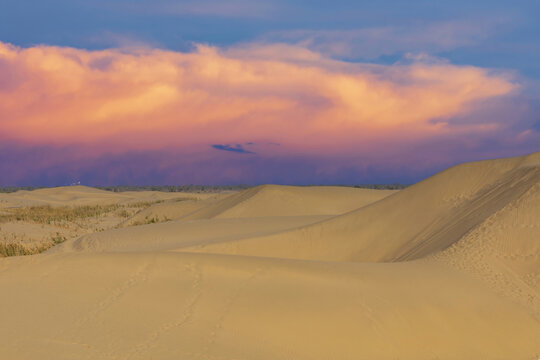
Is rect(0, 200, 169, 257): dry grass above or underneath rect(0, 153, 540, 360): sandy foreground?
underneath

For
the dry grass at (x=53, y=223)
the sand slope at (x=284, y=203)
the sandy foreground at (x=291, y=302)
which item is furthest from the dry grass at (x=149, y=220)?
the sandy foreground at (x=291, y=302)

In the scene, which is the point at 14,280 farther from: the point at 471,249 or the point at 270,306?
the point at 471,249

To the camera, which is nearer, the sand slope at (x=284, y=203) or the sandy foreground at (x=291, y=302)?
the sandy foreground at (x=291, y=302)

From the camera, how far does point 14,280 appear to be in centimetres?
711

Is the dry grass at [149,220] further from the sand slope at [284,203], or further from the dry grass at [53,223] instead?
the sand slope at [284,203]

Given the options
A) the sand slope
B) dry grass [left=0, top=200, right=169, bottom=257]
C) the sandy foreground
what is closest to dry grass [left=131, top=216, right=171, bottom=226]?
dry grass [left=0, top=200, right=169, bottom=257]

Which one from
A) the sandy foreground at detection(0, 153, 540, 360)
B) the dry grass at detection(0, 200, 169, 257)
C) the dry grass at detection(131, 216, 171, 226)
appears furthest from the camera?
the dry grass at detection(131, 216, 171, 226)

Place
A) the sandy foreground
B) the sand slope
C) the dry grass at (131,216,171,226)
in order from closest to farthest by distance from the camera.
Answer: the sandy foreground
the sand slope
the dry grass at (131,216,171,226)

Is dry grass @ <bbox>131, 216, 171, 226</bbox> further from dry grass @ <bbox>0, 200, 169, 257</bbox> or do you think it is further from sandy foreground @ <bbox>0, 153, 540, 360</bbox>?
sandy foreground @ <bbox>0, 153, 540, 360</bbox>

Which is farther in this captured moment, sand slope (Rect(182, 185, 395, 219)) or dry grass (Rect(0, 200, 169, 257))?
sand slope (Rect(182, 185, 395, 219))

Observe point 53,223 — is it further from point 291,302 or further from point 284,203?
point 291,302

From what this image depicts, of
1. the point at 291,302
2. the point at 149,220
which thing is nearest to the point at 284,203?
the point at 149,220

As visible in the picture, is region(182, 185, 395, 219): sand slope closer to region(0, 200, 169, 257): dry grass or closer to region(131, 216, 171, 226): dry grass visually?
region(131, 216, 171, 226): dry grass

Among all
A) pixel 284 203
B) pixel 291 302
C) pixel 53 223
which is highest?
pixel 284 203
